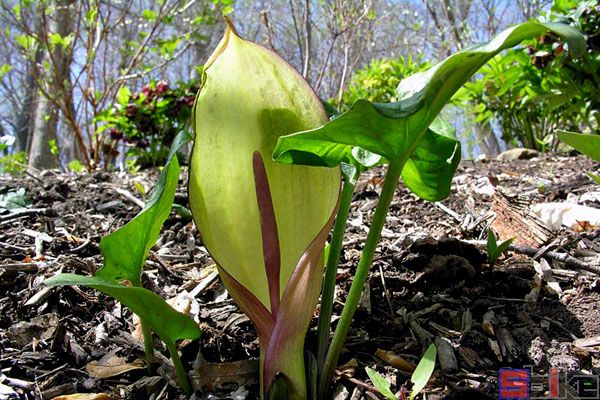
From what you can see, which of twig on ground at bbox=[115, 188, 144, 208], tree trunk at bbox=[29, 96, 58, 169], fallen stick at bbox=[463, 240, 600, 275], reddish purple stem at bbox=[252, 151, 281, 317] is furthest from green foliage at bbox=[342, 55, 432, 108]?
tree trunk at bbox=[29, 96, 58, 169]

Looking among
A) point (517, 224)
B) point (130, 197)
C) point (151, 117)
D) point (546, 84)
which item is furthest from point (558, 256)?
point (151, 117)

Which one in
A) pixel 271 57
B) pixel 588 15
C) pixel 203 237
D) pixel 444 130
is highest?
pixel 588 15

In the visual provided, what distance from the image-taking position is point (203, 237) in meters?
0.61

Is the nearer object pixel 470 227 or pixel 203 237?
pixel 203 237

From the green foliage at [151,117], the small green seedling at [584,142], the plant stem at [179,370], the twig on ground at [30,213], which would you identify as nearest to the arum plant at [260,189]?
the plant stem at [179,370]

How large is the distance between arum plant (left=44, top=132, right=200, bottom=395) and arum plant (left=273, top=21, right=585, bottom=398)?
0.14 m

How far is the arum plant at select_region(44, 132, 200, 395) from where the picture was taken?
55 cm

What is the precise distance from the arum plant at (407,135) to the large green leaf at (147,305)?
18 cm

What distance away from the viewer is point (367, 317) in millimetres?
779

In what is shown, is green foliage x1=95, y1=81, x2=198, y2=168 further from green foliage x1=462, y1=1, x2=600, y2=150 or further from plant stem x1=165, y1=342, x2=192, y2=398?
plant stem x1=165, y1=342, x2=192, y2=398

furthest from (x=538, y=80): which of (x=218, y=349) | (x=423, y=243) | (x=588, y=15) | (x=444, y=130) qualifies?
(x=218, y=349)

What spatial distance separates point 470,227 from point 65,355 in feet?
2.68

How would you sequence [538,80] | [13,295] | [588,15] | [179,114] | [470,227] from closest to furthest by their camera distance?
[13,295] < [470,227] < [588,15] < [538,80] < [179,114]

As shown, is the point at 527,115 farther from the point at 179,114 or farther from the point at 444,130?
the point at 444,130
